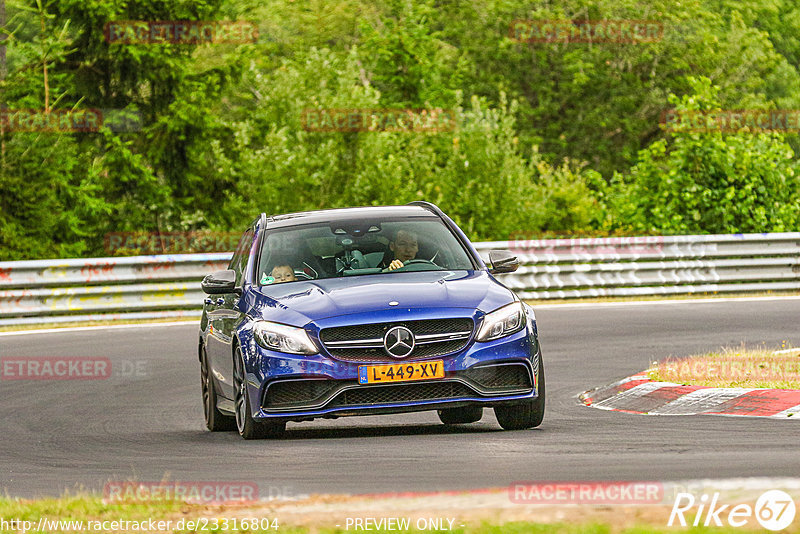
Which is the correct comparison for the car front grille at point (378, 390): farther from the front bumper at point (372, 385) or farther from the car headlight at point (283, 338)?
the car headlight at point (283, 338)

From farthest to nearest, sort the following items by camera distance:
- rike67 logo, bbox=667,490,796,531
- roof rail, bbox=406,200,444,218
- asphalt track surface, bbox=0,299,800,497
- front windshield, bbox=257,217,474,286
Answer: roof rail, bbox=406,200,444,218 < front windshield, bbox=257,217,474,286 < asphalt track surface, bbox=0,299,800,497 < rike67 logo, bbox=667,490,796,531

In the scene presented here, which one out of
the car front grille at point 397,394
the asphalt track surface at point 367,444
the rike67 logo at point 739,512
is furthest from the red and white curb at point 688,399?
the rike67 logo at point 739,512

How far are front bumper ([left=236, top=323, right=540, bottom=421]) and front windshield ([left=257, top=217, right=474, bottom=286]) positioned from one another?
1.12m

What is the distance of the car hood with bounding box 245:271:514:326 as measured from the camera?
32.2ft

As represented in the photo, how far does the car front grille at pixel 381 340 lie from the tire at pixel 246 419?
0.77m

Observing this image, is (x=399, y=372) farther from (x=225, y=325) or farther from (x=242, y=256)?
(x=242, y=256)

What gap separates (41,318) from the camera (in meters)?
22.7

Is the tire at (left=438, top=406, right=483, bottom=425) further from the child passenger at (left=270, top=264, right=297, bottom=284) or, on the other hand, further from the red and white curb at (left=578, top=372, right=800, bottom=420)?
the child passenger at (left=270, top=264, right=297, bottom=284)

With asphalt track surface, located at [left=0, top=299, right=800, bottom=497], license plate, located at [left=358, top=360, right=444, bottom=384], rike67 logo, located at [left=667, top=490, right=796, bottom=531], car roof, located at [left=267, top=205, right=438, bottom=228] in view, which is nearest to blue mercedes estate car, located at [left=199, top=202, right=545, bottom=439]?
license plate, located at [left=358, top=360, right=444, bottom=384]

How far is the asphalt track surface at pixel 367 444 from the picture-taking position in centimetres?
789

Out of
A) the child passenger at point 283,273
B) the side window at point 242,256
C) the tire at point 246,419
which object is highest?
the child passenger at point 283,273

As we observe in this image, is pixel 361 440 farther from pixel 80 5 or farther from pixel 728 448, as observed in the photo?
pixel 80 5

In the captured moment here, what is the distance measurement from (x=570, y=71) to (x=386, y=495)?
59834 millimetres

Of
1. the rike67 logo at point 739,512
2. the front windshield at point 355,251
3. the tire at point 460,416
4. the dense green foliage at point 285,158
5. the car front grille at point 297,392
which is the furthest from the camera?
the dense green foliage at point 285,158
